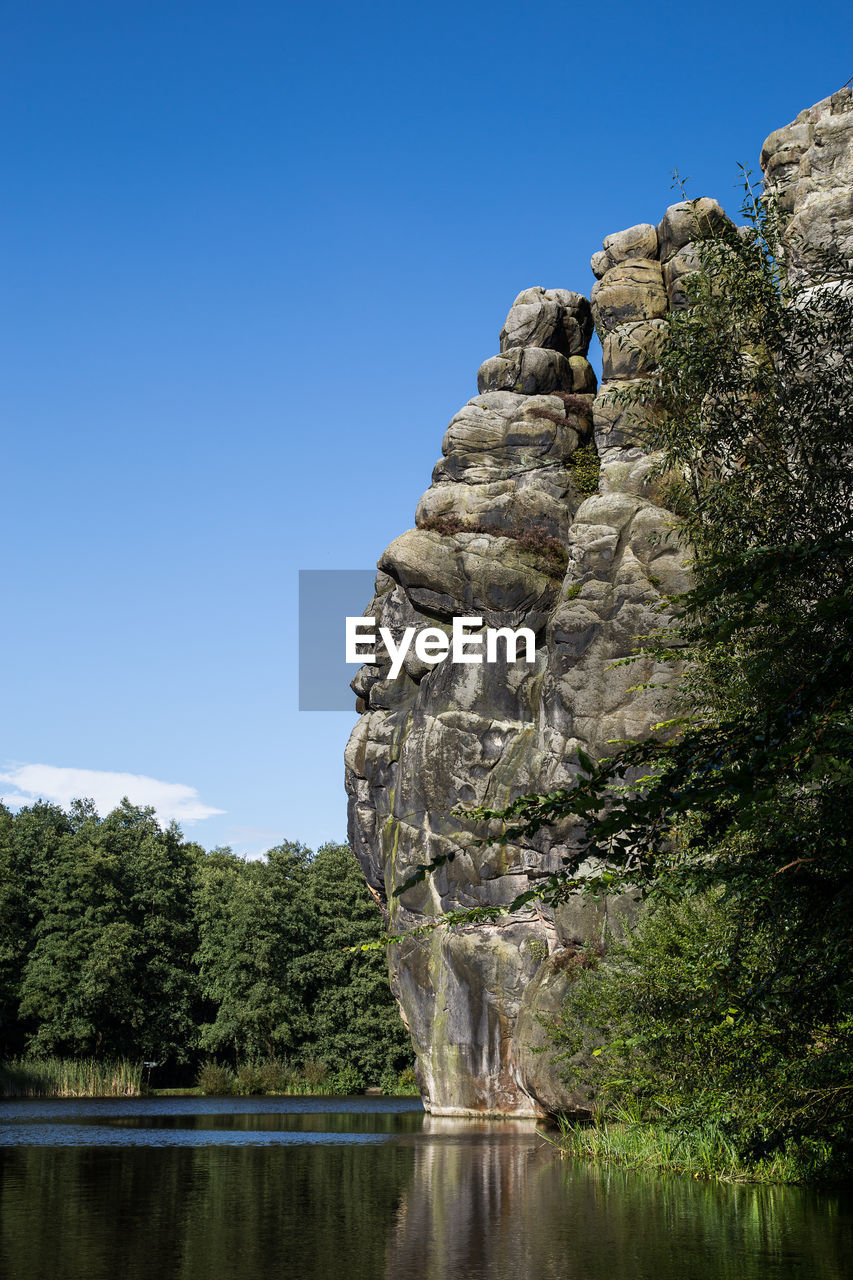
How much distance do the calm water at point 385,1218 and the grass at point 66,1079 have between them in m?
31.3

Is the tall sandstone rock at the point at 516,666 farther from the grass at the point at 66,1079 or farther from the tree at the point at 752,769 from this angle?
the grass at the point at 66,1079

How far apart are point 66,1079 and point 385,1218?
1930 inches

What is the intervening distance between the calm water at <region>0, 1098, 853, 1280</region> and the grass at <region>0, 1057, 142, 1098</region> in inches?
1231

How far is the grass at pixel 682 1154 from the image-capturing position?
1830 centimetres

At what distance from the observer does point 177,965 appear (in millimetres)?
74375

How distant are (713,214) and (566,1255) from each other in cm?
4153

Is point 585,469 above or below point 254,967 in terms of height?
above

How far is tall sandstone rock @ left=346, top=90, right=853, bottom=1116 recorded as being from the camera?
42031mm

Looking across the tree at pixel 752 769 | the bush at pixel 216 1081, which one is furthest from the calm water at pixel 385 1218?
the bush at pixel 216 1081

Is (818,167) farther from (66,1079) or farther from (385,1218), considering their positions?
(66,1079)

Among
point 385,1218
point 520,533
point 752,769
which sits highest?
point 520,533

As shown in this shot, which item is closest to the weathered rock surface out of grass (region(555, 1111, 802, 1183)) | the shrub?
grass (region(555, 1111, 802, 1183))

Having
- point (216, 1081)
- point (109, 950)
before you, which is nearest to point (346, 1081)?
point (216, 1081)

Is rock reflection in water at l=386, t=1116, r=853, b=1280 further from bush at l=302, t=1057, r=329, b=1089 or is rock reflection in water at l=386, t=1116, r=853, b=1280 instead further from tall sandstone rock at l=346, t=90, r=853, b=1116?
bush at l=302, t=1057, r=329, b=1089
